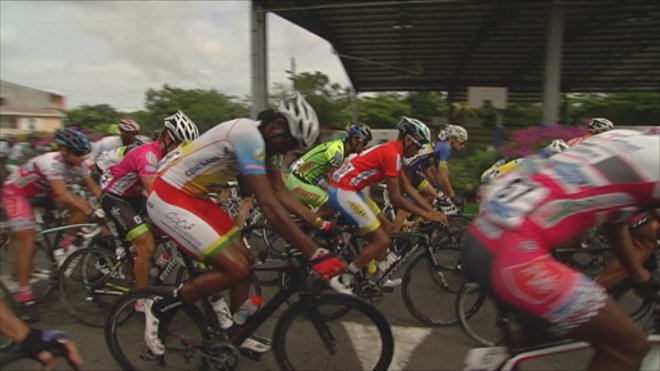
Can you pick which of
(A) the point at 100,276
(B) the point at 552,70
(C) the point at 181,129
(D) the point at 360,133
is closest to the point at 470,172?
(D) the point at 360,133

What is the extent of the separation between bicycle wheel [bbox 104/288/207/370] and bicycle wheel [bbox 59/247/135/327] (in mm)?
1270

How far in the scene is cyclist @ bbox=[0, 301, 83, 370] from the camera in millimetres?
2691

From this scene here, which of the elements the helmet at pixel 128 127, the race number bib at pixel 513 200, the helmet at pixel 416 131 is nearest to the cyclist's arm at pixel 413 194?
the helmet at pixel 416 131

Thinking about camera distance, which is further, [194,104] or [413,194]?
[194,104]

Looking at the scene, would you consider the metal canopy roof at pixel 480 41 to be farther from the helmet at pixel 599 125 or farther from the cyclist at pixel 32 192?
the cyclist at pixel 32 192

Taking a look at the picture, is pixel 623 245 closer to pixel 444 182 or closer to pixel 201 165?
pixel 201 165

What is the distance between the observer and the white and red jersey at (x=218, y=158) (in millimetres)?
3223

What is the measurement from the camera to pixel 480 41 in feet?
65.0

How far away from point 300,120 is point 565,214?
1706mm

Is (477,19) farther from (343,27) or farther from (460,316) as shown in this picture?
(460,316)

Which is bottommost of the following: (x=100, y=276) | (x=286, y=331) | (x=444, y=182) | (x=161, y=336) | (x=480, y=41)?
(x=100, y=276)

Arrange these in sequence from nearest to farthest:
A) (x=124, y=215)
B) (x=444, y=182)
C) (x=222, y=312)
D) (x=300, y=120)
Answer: (x=300, y=120) < (x=222, y=312) < (x=124, y=215) < (x=444, y=182)

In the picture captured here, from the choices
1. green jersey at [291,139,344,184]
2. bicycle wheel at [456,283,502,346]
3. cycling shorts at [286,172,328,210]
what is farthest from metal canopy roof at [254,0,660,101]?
bicycle wheel at [456,283,502,346]

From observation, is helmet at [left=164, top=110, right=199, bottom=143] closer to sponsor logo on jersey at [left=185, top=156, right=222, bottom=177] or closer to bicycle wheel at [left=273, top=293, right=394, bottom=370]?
sponsor logo on jersey at [left=185, top=156, right=222, bottom=177]
